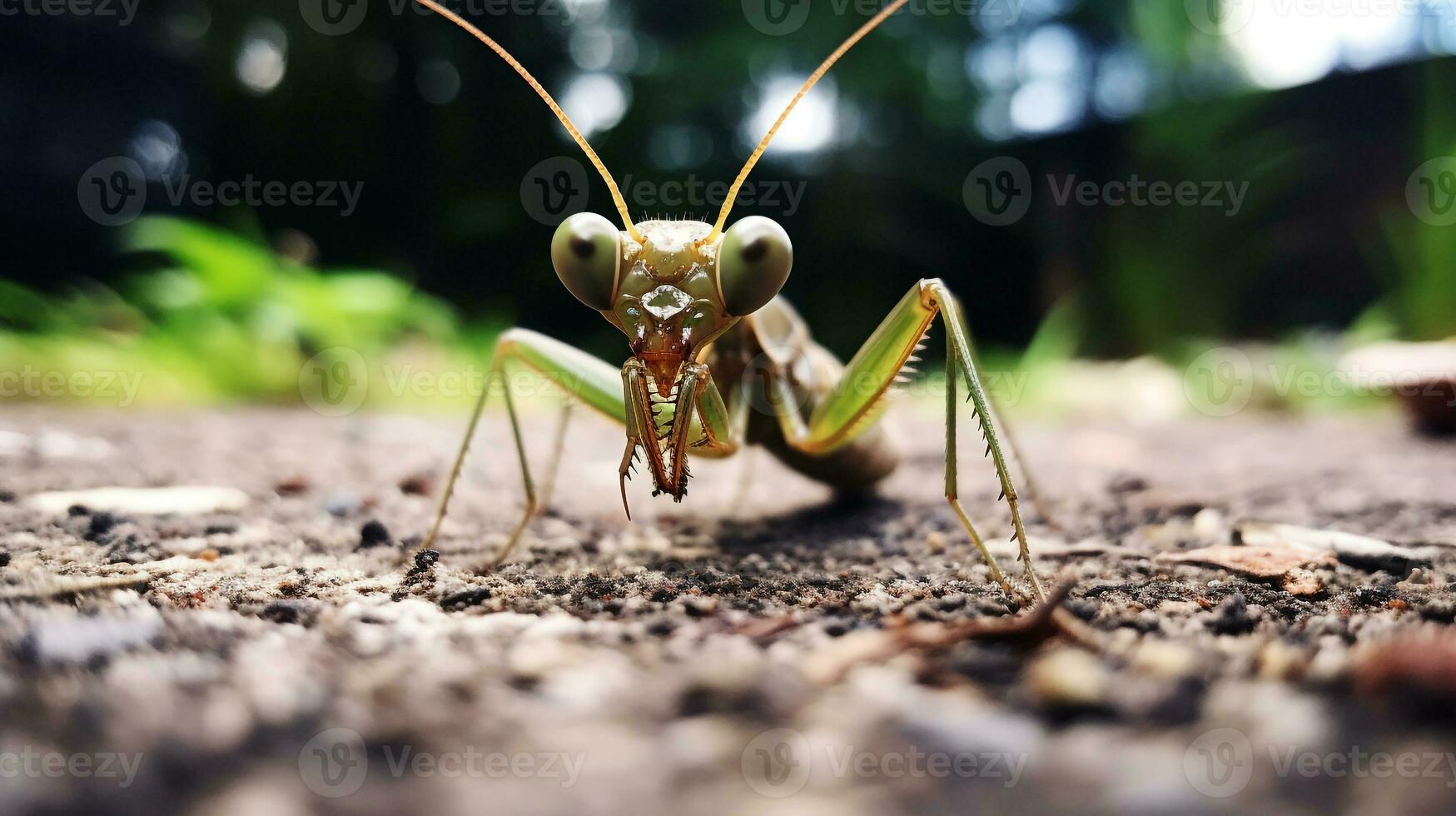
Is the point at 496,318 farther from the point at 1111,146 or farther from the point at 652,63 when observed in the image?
the point at 1111,146

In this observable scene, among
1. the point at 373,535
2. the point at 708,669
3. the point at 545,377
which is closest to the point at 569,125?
the point at 545,377

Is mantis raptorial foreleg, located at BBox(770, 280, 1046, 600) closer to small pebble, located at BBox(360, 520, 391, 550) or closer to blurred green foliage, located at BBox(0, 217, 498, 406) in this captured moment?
small pebble, located at BBox(360, 520, 391, 550)

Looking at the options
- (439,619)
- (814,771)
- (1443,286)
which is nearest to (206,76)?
(439,619)

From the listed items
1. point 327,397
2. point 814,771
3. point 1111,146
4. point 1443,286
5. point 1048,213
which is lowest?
point 327,397

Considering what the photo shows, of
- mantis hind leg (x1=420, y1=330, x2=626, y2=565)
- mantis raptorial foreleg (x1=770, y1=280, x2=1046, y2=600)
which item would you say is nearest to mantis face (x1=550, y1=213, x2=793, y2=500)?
mantis hind leg (x1=420, y1=330, x2=626, y2=565)

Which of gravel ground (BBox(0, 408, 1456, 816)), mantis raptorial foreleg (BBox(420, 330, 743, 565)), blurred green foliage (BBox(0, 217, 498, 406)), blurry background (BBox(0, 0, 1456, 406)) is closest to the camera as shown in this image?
gravel ground (BBox(0, 408, 1456, 816))

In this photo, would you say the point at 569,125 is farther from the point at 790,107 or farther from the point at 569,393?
the point at 569,393

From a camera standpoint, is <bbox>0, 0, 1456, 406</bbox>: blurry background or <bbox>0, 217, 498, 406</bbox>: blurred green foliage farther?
<bbox>0, 0, 1456, 406</bbox>: blurry background
